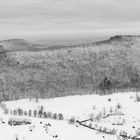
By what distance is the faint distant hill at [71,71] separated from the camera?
33125 millimetres

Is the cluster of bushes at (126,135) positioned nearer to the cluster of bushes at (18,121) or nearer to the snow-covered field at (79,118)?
the snow-covered field at (79,118)

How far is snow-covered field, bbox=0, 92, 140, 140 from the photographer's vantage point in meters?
17.4

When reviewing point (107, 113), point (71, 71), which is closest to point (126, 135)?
point (107, 113)

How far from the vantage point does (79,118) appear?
23.2m

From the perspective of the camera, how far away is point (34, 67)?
38000mm

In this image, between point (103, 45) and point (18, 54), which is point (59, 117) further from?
point (103, 45)

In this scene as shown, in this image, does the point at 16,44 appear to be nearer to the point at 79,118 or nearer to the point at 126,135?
the point at 79,118

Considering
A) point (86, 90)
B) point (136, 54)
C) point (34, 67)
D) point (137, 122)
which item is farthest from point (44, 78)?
point (137, 122)

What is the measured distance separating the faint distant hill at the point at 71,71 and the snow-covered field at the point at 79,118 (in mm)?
2587

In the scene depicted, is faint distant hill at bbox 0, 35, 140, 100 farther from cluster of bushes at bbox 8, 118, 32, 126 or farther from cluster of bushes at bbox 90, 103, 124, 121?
cluster of bushes at bbox 8, 118, 32, 126

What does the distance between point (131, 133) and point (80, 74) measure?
725 inches

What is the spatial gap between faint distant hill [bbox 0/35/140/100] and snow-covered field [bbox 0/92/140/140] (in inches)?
102

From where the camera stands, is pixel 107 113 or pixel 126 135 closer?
pixel 126 135

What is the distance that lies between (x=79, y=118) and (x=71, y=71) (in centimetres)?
1478
